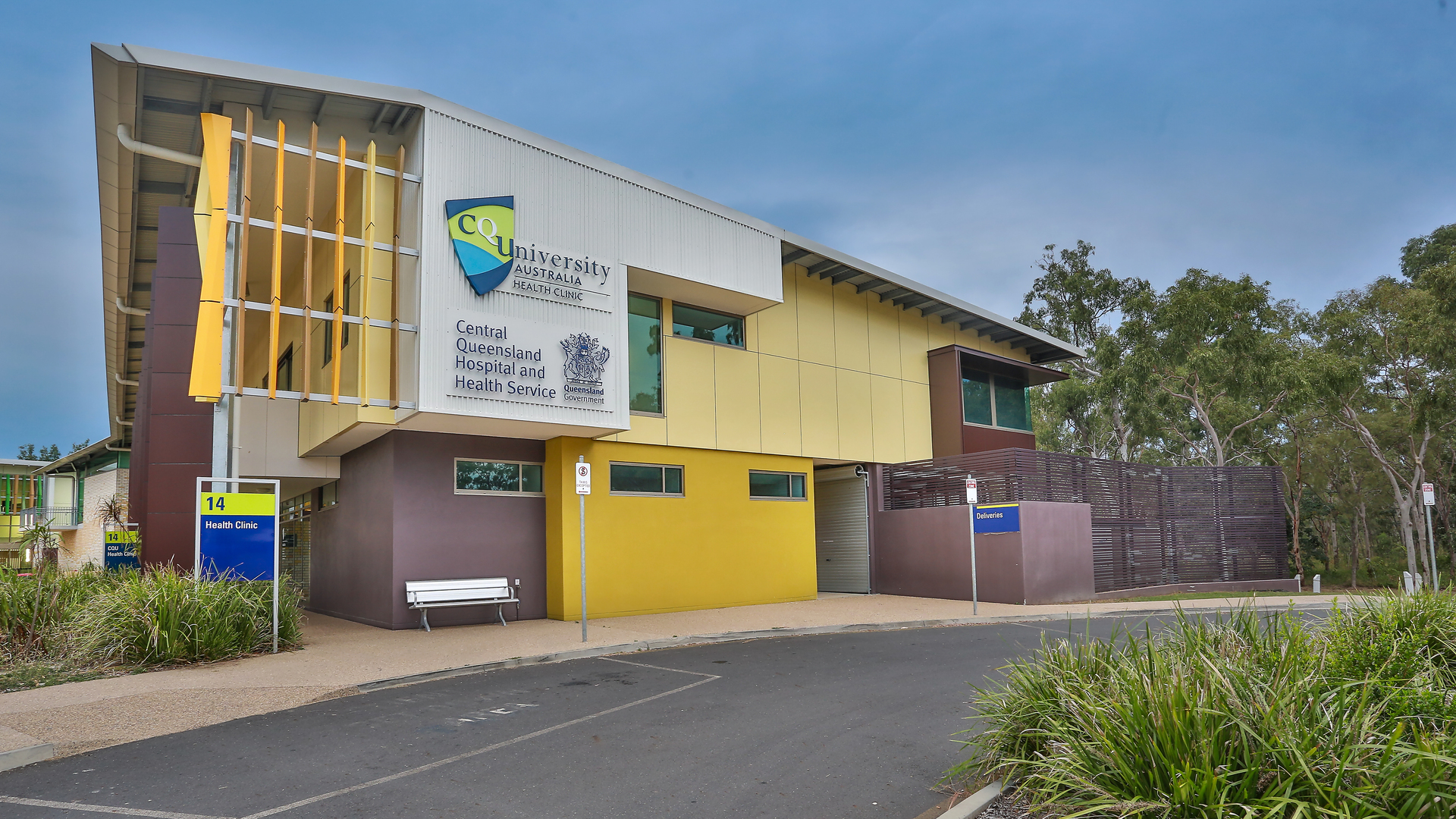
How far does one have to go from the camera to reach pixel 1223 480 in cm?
2547

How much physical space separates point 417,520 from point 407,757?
9.00m

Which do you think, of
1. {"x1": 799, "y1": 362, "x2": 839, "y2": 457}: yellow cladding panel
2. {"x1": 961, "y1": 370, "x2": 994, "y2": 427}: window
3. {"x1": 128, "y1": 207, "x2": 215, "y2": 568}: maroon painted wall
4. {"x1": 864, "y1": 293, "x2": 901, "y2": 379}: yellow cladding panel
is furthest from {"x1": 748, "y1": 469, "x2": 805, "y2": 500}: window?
{"x1": 128, "y1": 207, "x2": 215, "y2": 568}: maroon painted wall

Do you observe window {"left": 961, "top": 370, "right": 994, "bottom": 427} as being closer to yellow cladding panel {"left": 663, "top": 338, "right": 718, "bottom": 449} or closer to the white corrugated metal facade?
the white corrugated metal facade

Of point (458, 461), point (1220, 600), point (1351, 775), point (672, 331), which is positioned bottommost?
point (1220, 600)

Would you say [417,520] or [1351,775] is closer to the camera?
[1351,775]

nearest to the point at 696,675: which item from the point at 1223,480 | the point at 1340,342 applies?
the point at 1223,480

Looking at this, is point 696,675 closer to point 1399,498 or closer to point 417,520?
point 417,520

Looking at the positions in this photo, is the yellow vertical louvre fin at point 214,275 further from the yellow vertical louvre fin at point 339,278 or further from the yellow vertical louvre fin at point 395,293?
the yellow vertical louvre fin at point 395,293

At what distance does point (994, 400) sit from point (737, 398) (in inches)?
394

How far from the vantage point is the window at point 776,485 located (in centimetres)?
2011

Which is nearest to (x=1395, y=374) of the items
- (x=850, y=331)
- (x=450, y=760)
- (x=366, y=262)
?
(x=850, y=331)

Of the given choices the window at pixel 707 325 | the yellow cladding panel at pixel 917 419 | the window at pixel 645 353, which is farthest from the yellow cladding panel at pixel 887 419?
the window at pixel 645 353

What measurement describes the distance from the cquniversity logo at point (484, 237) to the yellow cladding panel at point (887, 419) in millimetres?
11396

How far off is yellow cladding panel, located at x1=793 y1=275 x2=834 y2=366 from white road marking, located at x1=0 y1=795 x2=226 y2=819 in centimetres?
1710
